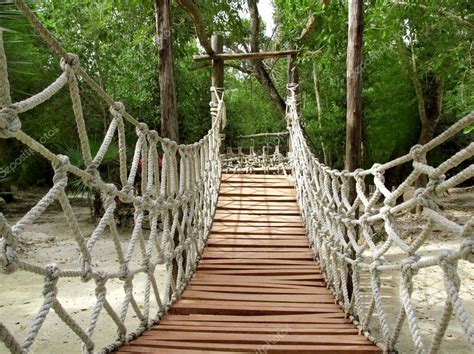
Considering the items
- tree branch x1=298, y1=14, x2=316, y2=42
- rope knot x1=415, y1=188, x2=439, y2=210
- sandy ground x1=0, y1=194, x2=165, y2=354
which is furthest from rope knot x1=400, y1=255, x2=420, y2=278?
tree branch x1=298, y1=14, x2=316, y2=42

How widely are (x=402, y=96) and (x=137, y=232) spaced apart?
8293mm

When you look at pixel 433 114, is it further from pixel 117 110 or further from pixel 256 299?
pixel 117 110

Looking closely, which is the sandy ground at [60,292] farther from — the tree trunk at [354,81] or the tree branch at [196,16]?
the tree branch at [196,16]

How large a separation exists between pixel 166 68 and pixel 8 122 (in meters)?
2.22

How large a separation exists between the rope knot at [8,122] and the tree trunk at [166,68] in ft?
7.02

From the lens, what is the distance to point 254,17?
20.1 ft

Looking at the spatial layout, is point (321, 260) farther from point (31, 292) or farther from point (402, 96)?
point (402, 96)

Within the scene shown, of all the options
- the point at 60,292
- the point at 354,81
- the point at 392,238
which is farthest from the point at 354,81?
the point at 60,292

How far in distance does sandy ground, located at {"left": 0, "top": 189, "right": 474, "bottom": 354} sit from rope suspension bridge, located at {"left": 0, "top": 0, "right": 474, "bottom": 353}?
1.48ft

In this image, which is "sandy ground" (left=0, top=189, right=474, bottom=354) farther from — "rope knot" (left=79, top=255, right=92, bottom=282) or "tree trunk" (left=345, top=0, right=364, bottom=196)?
"rope knot" (left=79, top=255, right=92, bottom=282)

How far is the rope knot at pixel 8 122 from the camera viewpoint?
2.45 ft

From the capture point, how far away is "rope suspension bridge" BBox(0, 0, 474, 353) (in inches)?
35.6

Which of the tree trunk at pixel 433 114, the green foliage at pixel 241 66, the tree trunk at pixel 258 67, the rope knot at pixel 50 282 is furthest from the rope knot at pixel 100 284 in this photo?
the tree trunk at pixel 433 114

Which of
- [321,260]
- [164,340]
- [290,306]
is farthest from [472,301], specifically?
[164,340]
